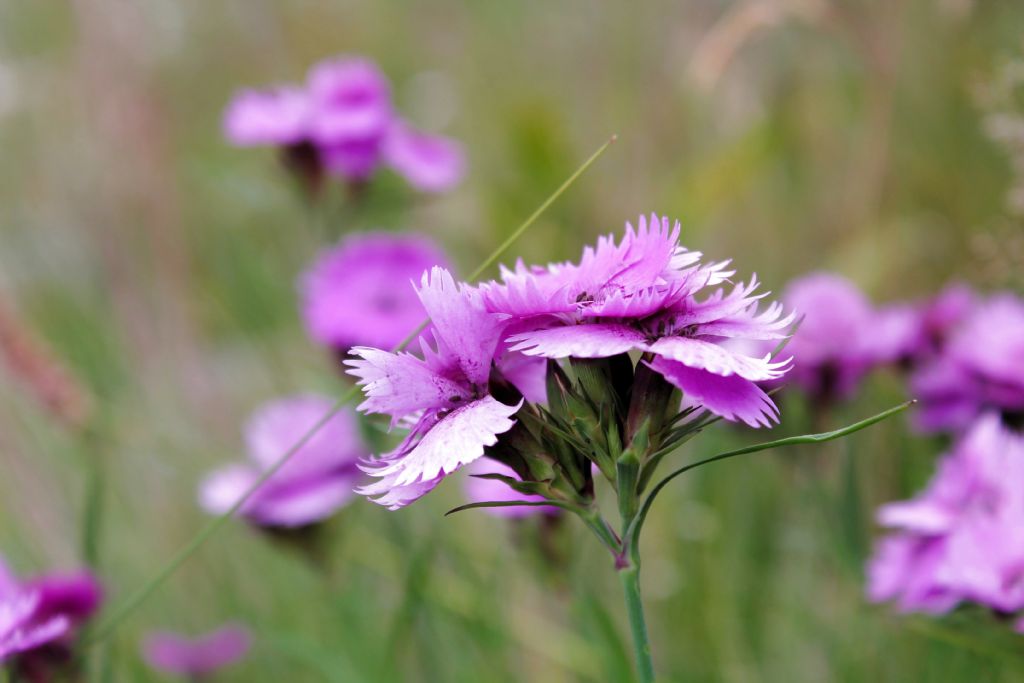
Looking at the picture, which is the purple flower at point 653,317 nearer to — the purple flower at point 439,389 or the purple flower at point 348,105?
the purple flower at point 439,389

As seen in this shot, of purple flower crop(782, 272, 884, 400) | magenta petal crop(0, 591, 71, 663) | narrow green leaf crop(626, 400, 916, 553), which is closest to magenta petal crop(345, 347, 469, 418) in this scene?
narrow green leaf crop(626, 400, 916, 553)

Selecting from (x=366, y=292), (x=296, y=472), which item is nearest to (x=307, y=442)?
(x=296, y=472)

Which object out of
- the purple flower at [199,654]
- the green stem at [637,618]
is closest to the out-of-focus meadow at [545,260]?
the purple flower at [199,654]

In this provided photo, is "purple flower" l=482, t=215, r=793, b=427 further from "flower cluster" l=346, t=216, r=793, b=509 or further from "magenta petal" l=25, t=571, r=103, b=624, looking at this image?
"magenta petal" l=25, t=571, r=103, b=624

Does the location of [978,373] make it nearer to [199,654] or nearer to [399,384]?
[399,384]

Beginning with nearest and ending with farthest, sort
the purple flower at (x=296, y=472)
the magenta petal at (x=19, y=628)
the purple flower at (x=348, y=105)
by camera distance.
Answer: the magenta petal at (x=19, y=628)
the purple flower at (x=296, y=472)
the purple flower at (x=348, y=105)

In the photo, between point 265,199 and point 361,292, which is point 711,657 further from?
point 265,199
